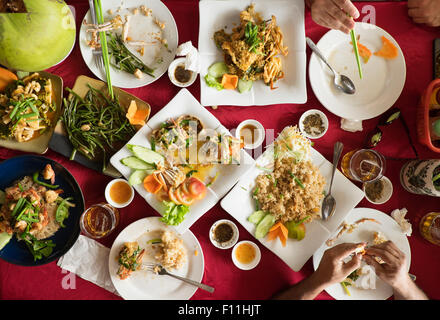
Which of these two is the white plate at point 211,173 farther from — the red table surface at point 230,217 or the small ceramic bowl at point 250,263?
the small ceramic bowl at point 250,263

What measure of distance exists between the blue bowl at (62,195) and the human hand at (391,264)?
2.05 meters

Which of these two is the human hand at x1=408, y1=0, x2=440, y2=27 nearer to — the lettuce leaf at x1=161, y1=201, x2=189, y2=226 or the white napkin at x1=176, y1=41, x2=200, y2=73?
the white napkin at x1=176, y1=41, x2=200, y2=73

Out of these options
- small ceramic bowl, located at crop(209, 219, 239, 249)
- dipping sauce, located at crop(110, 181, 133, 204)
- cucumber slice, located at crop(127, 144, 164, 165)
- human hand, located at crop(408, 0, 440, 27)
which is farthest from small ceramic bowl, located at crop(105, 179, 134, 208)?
human hand, located at crop(408, 0, 440, 27)

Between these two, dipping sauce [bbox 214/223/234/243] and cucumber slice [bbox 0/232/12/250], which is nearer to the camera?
cucumber slice [bbox 0/232/12/250]

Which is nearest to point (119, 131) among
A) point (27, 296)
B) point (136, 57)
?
point (136, 57)

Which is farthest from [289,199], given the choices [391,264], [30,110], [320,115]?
[30,110]

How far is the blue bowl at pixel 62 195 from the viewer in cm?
226

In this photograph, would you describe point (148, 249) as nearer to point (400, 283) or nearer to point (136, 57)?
point (136, 57)

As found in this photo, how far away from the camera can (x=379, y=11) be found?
2.44m

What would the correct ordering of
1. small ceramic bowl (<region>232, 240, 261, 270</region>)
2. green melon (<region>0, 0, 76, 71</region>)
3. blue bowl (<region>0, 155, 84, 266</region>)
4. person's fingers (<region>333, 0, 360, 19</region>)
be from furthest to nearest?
1. small ceramic bowl (<region>232, 240, 261, 270</region>)
2. blue bowl (<region>0, 155, 84, 266</region>)
3. person's fingers (<region>333, 0, 360, 19</region>)
4. green melon (<region>0, 0, 76, 71</region>)

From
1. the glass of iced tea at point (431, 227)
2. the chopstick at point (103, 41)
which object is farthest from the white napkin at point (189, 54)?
the glass of iced tea at point (431, 227)

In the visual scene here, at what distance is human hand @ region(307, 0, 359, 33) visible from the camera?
2174mm

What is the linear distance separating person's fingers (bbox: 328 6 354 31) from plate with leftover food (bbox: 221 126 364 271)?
0.78 meters

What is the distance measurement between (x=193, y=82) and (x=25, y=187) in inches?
55.0
